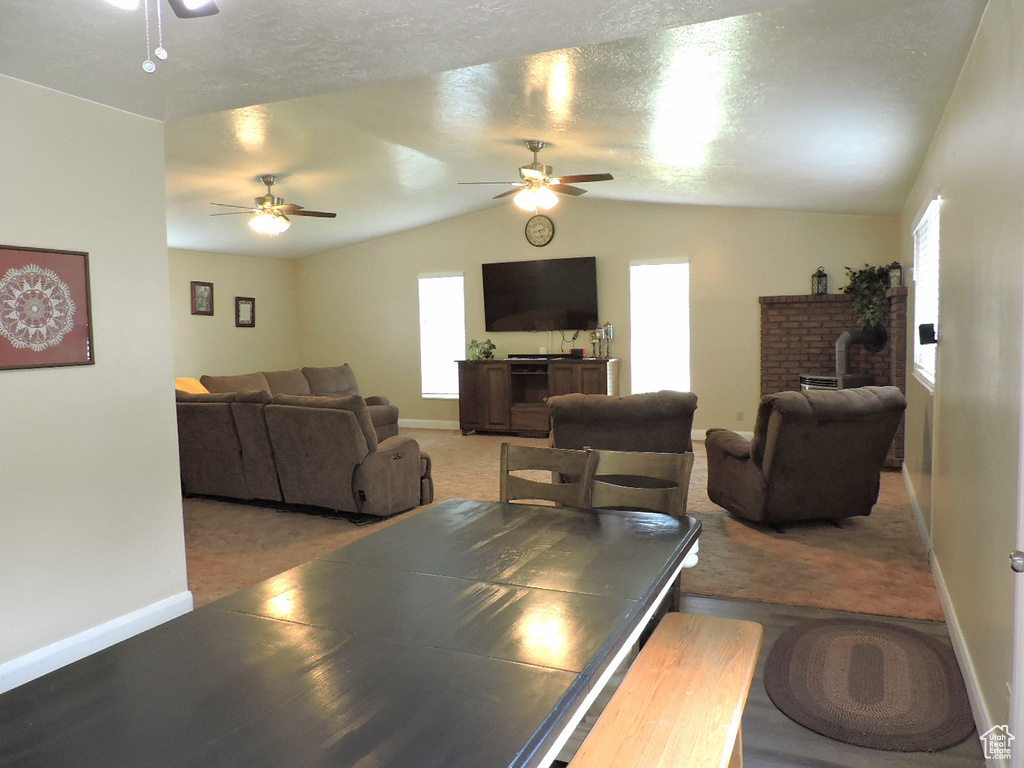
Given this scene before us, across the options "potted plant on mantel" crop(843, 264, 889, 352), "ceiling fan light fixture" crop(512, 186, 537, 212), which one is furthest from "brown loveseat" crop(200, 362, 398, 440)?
"potted plant on mantel" crop(843, 264, 889, 352)

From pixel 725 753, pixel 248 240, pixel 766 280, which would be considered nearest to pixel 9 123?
pixel 725 753

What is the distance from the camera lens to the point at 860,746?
2.31m

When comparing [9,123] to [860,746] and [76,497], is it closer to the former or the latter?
[76,497]

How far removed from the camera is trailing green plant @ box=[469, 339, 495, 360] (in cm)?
945

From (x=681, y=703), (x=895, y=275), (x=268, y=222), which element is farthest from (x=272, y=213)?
(x=681, y=703)

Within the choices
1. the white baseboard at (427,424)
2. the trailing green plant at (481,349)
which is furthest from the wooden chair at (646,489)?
the white baseboard at (427,424)

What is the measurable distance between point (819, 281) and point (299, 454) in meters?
5.60

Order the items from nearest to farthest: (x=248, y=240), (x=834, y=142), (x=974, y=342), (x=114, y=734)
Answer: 1. (x=114, y=734)
2. (x=974, y=342)
3. (x=834, y=142)
4. (x=248, y=240)

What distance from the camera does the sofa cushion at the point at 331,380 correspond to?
29.8 feet

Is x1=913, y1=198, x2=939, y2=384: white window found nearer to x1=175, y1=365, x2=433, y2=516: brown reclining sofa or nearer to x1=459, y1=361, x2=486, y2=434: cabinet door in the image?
x1=175, y1=365, x2=433, y2=516: brown reclining sofa

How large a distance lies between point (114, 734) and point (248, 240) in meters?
8.51

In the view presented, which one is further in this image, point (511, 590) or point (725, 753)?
point (511, 590)

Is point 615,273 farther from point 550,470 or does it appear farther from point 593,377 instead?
point 550,470

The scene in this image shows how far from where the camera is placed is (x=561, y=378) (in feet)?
28.4
